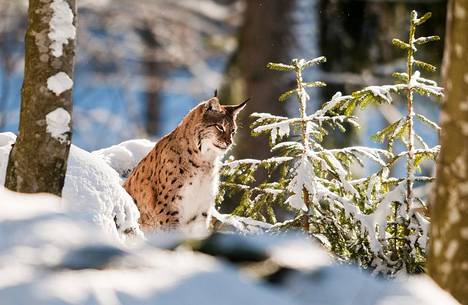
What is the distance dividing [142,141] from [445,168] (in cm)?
520

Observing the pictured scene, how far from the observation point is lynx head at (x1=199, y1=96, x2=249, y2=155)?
701cm

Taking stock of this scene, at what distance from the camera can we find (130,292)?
6.99 ft

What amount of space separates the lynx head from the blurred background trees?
4.40 metres

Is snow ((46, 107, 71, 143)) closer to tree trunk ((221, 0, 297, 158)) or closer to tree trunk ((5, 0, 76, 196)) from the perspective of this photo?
tree trunk ((5, 0, 76, 196))

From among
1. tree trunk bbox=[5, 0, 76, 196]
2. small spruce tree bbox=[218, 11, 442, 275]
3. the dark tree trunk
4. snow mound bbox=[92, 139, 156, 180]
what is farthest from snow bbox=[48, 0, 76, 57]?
the dark tree trunk

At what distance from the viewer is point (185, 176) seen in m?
6.95

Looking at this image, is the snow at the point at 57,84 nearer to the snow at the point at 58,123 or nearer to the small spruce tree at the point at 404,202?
the snow at the point at 58,123

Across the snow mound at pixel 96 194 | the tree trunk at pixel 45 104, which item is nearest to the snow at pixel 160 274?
the tree trunk at pixel 45 104

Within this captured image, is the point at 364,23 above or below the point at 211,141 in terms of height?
above

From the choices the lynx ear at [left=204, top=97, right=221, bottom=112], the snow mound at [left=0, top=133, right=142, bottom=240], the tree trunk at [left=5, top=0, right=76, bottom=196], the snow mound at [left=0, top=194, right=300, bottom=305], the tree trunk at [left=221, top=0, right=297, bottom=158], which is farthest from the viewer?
the tree trunk at [left=221, top=0, right=297, bottom=158]

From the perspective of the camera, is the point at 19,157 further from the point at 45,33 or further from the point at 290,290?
the point at 290,290

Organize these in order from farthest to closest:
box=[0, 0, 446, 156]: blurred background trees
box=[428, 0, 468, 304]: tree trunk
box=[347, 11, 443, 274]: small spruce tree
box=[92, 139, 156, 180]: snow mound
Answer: box=[0, 0, 446, 156]: blurred background trees < box=[92, 139, 156, 180]: snow mound < box=[347, 11, 443, 274]: small spruce tree < box=[428, 0, 468, 304]: tree trunk

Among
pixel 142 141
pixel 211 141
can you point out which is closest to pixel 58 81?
pixel 211 141

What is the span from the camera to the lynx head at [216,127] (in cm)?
701
